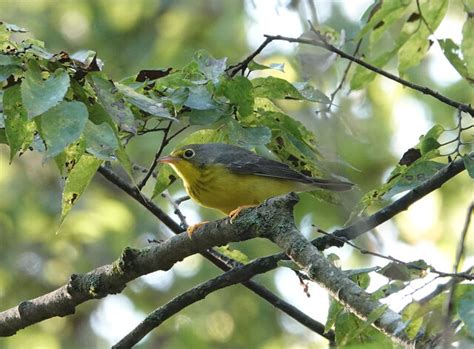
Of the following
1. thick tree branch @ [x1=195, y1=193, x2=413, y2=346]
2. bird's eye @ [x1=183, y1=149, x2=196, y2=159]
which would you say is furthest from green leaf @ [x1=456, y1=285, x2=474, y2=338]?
bird's eye @ [x1=183, y1=149, x2=196, y2=159]

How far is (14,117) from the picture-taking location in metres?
2.88

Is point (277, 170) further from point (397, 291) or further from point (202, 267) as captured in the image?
point (202, 267)

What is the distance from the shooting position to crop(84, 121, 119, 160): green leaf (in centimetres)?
266

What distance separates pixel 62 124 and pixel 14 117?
16.4 inches

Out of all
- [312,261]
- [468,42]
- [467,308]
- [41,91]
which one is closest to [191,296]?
[312,261]

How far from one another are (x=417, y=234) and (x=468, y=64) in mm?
4897

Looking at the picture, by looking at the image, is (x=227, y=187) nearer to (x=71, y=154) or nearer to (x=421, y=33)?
(x=421, y=33)

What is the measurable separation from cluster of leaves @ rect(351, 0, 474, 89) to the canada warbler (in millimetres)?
1216

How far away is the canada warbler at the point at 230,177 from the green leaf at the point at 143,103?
232 cm

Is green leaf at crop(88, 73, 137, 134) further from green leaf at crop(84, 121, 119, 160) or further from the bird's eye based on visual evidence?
the bird's eye

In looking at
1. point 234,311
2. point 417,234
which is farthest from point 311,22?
point 234,311

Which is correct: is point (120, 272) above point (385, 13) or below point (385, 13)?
below

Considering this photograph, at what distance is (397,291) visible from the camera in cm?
278

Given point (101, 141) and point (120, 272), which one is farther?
point (120, 272)
